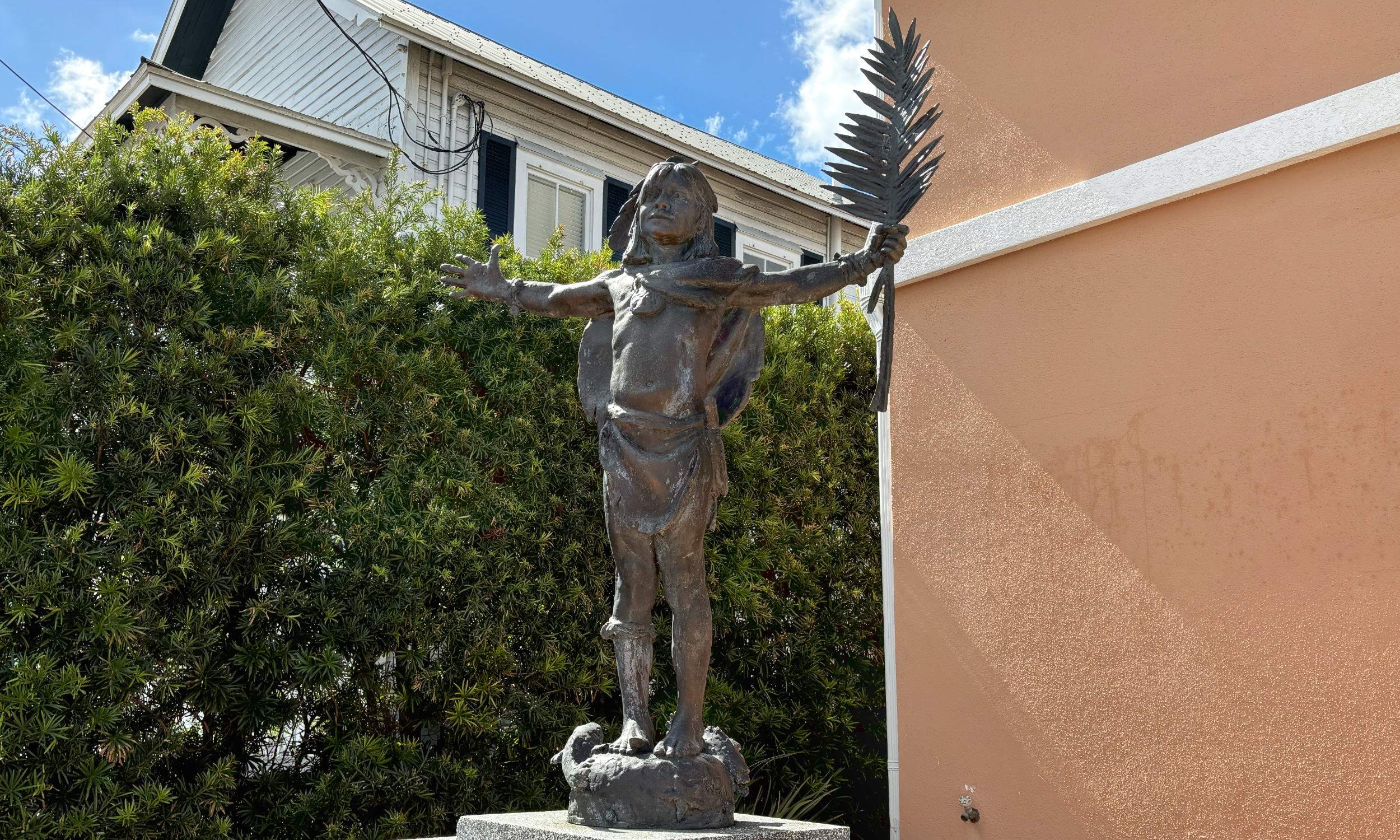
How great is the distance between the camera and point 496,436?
5441 mm

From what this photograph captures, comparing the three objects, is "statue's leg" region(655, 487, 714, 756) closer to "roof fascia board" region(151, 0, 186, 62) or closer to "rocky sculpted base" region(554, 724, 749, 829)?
"rocky sculpted base" region(554, 724, 749, 829)

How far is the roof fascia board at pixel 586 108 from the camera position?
368 inches

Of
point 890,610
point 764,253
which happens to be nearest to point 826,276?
point 890,610

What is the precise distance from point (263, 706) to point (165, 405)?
1315 mm

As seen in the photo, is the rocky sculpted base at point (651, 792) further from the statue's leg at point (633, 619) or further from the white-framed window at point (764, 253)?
the white-framed window at point (764, 253)

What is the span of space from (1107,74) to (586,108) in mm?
5937

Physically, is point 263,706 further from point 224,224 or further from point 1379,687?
→ point 1379,687

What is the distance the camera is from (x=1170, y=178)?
17.2ft

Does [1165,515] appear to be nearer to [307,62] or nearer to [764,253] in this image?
[764,253]

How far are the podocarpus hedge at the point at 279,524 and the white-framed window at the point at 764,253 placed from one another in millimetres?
6387

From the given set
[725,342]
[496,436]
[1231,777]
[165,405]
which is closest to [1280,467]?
[1231,777]

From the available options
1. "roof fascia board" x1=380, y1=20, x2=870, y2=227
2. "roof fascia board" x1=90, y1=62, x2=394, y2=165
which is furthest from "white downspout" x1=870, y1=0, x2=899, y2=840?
"roof fascia board" x1=90, y1=62, x2=394, y2=165

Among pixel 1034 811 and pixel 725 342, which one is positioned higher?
pixel 725 342

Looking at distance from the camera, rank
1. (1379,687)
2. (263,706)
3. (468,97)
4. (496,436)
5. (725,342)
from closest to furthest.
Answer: (725,342) < (1379,687) < (263,706) < (496,436) < (468,97)
